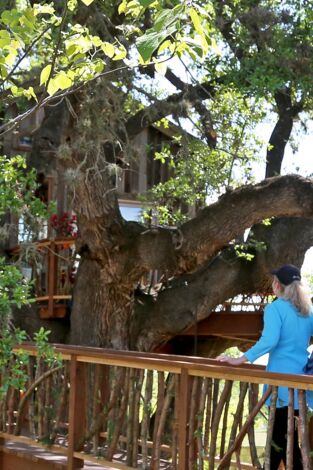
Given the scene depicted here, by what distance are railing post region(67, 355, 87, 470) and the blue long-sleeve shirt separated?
2.11 metres

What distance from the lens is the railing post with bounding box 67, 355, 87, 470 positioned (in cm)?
778

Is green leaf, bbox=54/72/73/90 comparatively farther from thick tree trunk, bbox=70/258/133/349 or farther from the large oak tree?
thick tree trunk, bbox=70/258/133/349

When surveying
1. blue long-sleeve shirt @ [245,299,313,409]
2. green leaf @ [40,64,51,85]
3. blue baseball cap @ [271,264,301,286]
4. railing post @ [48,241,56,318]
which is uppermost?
green leaf @ [40,64,51,85]

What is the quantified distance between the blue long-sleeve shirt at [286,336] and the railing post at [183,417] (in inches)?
24.7

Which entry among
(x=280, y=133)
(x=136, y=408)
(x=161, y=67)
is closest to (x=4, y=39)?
(x=161, y=67)

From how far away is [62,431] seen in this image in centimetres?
888

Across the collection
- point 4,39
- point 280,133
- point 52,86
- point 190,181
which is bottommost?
point 52,86

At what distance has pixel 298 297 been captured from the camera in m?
6.30

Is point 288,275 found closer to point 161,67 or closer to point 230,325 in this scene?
point 161,67

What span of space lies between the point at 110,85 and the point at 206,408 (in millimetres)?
6305

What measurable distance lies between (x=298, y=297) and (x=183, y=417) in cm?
120

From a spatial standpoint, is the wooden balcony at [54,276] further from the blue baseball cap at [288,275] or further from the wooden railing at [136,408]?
the blue baseball cap at [288,275]

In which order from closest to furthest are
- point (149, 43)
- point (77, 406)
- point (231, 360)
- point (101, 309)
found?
point (149, 43) → point (231, 360) → point (77, 406) → point (101, 309)

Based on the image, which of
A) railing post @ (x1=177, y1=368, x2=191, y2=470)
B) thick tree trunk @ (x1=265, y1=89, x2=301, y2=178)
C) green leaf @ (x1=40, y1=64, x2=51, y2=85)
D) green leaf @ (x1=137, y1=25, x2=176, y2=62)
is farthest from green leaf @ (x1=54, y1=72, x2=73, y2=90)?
thick tree trunk @ (x1=265, y1=89, x2=301, y2=178)
